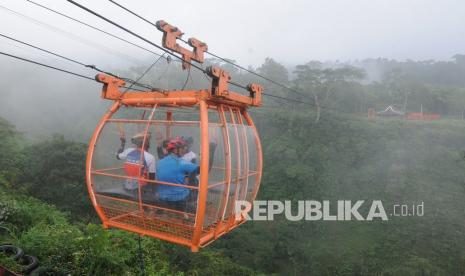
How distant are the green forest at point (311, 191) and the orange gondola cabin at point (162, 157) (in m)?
2.03

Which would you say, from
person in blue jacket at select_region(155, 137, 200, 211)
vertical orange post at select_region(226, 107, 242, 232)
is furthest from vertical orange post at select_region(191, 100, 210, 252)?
vertical orange post at select_region(226, 107, 242, 232)

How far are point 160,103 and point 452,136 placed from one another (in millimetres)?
25943

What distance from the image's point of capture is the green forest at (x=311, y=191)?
6898 mm

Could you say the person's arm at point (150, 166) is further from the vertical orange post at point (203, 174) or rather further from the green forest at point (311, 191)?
the green forest at point (311, 191)

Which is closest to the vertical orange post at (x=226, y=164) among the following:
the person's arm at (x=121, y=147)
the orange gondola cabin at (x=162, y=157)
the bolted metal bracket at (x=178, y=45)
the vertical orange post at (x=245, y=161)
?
the orange gondola cabin at (x=162, y=157)

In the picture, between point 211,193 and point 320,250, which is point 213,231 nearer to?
point 211,193

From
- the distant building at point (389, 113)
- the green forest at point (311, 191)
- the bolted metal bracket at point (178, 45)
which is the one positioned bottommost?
the green forest at point (311, 191)

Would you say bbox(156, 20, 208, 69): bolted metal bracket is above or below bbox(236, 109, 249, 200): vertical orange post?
above

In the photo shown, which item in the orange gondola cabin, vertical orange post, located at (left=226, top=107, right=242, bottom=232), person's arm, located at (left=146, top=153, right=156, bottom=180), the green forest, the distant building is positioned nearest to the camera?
the orange gondola cabin

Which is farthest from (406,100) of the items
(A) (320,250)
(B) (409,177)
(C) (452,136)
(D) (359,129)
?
Answer: (A) (320,250)

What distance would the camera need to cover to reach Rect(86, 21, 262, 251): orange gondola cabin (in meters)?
3.38

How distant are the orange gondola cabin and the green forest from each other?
203 centimetres

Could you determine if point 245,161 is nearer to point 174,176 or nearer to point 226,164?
point 226,164

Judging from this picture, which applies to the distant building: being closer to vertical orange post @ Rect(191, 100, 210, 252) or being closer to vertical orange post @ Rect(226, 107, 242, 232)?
vertical orange post @ Rect(226, 107, 242, 232)
